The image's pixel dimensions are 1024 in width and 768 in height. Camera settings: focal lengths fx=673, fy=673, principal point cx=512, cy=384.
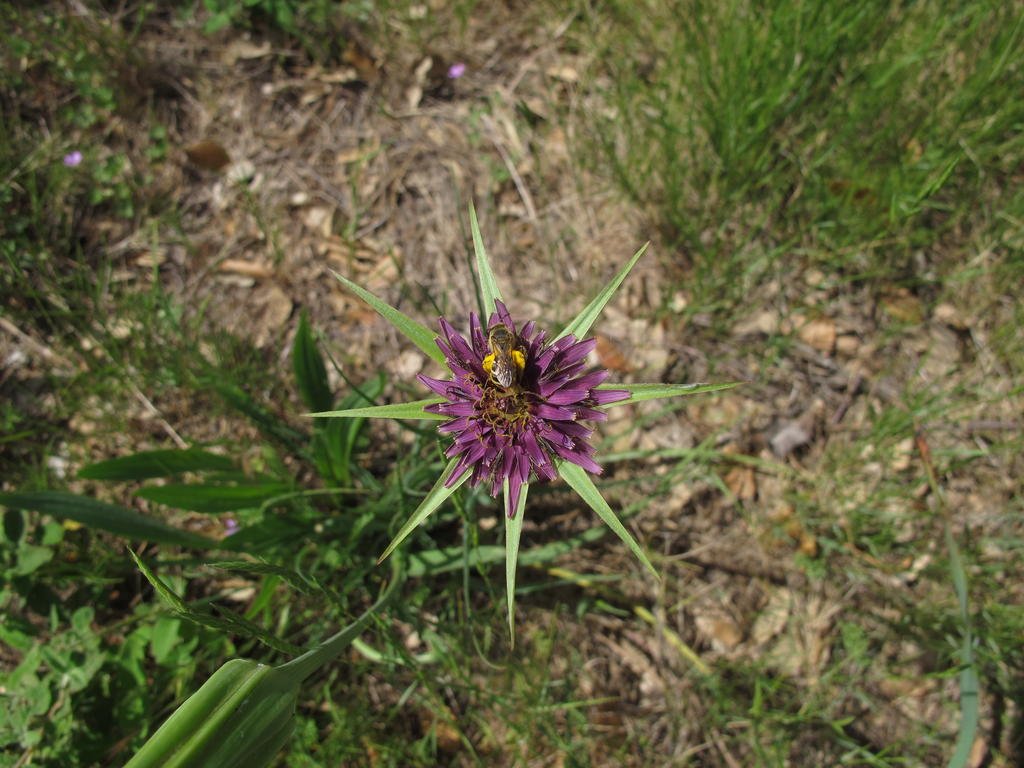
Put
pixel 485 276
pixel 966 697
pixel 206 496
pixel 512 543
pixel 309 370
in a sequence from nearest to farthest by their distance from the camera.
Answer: pixel 512 543 < pixel 485 276 < pixel 966 697 < pixel 206 496 < pixel 309 370

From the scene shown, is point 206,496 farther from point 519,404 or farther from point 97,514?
point 519,404

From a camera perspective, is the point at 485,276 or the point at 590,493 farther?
the point at 485,276

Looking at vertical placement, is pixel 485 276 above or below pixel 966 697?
above

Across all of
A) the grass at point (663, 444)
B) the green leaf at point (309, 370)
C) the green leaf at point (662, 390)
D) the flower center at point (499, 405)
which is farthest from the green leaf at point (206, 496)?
the green leaf at point (662, 390)

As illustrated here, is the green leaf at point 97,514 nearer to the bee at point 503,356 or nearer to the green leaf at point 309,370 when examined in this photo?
the green leaf at point 309,370

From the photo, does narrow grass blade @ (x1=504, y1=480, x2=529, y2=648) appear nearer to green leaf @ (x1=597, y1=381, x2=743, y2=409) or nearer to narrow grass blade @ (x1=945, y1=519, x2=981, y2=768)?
green leaf @ (x1=597, y1=381, x2=743, y2=409)

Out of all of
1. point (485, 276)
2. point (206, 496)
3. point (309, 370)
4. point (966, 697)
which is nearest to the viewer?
point (485, 276)

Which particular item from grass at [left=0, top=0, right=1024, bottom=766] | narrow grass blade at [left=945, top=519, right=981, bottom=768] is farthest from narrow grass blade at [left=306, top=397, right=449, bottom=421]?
narrow grass blade at [left=945, top=519, right=981, bottom=768]

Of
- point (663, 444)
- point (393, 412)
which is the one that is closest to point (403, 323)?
point (393, 412)
